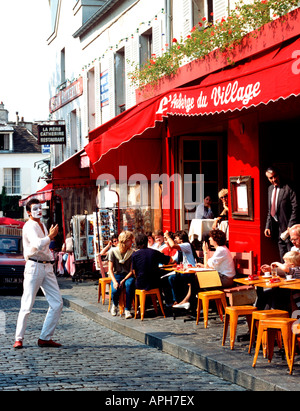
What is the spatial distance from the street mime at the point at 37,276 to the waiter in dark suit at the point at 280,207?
3.45 m

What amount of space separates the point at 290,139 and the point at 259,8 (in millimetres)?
2116

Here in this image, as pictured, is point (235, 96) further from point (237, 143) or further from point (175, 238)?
point (175, 238)

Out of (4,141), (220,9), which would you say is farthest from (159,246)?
(4,141)

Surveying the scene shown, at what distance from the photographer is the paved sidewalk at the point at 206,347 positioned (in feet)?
23.6

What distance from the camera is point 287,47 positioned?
1126cm

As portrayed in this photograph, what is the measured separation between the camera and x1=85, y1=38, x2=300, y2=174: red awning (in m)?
9.04

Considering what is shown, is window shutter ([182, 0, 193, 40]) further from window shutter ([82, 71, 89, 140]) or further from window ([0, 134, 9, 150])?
window ([0, 134, 9, 150])

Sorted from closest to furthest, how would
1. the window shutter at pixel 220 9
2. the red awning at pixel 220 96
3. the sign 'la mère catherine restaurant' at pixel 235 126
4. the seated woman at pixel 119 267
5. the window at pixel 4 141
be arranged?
the red awning at pixel 220 96 < the sign 'la mère catherine restaurant' at pixel 235 126 < the seated woman at pixel 119 267 < the window shutter at pixel 220 9 < the window at pixel 4 141

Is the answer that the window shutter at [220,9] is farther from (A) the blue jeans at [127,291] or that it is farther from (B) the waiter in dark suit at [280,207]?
(A) the blue jeans at [127,291]

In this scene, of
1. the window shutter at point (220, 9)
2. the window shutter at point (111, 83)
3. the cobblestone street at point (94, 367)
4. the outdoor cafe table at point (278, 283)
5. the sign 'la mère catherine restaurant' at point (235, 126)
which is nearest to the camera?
the cobblestone street at point (94, 367)

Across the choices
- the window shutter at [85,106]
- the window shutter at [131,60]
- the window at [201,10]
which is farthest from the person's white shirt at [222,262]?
the window shutter at [85,106]

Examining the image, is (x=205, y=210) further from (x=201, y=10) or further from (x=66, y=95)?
(x=66, y=95)

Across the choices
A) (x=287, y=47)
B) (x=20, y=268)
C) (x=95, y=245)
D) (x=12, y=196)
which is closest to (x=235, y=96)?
(x=287, y=47)

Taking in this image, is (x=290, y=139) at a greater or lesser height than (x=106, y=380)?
greater
